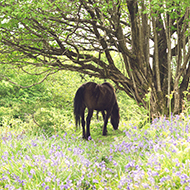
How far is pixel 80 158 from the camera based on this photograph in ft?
16.5

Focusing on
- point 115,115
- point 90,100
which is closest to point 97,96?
point 90,100

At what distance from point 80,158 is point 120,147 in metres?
1.30

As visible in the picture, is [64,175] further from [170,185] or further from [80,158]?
[170,185]

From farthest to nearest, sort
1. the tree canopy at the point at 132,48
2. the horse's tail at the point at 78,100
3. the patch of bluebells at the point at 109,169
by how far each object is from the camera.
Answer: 1. the tree canopy at the point at 132,48
2. the horse's tail at the point at 78,100
3. the patch of bluebells at the point at 109,169

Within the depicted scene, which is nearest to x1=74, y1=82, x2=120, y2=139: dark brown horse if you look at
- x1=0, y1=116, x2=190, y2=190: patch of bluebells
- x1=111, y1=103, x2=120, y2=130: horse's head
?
x1=111, y1=103, x2=120, y2=130: horse's head

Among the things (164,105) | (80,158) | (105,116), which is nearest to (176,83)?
(164,105)

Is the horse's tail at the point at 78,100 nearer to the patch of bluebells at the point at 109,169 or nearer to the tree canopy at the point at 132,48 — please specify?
the tree canopy at the point at 132,48

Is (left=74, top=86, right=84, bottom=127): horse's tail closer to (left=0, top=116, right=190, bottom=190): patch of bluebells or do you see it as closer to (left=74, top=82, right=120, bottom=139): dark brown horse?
(left=74, top=82, right=120, bottom=139): dark brown horse

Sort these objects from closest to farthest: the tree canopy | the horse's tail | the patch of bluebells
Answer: the patch of bluebells
the horse's tail
the tree canopy

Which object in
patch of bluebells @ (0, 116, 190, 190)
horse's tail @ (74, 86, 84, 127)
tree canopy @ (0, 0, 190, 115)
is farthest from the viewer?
tree canopy @ (0, 0, 190, 115)

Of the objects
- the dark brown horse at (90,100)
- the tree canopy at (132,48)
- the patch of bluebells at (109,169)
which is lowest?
the patch of bluebells at (109,169)

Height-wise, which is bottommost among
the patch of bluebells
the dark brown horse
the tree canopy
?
the patch of bluebells

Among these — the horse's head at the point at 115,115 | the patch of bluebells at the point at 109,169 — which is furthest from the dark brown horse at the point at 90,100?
the patch of bluebells at the point at 109,169

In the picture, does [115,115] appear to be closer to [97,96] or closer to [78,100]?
[97,96]
